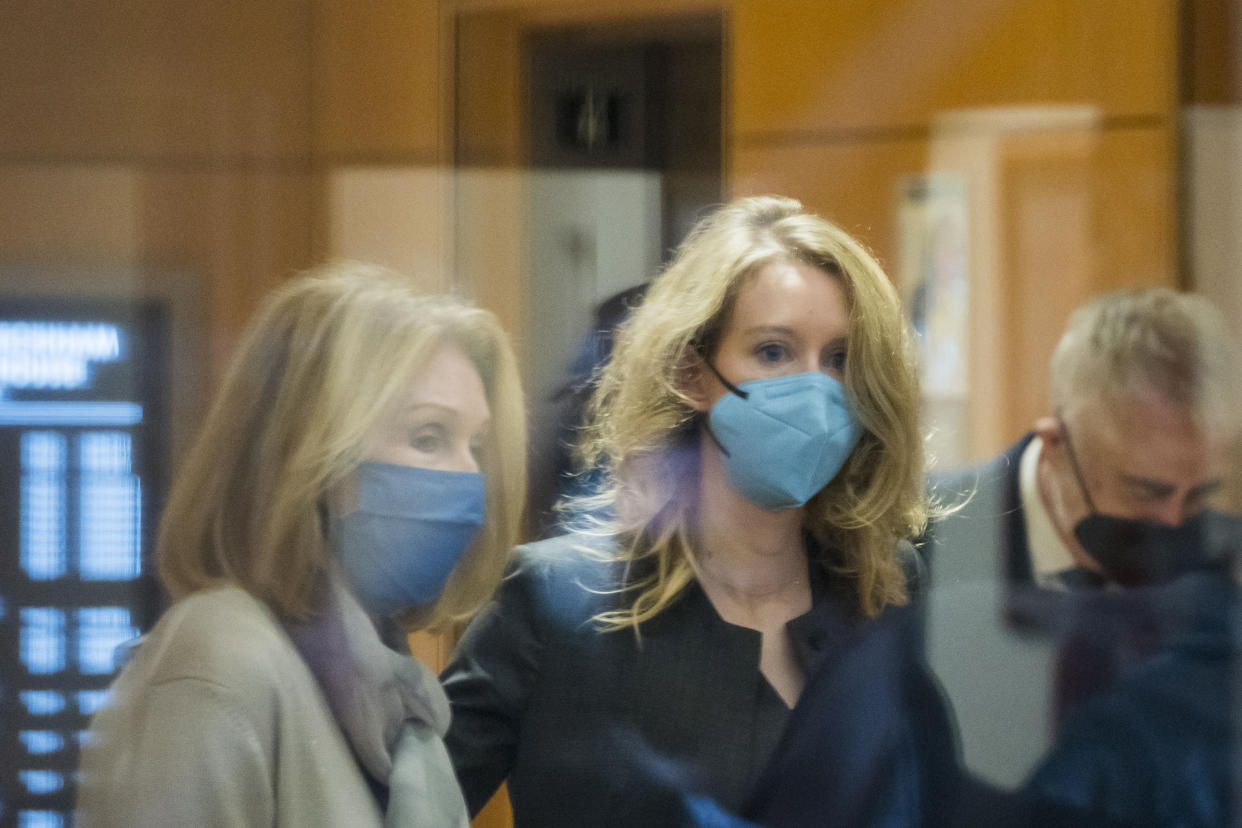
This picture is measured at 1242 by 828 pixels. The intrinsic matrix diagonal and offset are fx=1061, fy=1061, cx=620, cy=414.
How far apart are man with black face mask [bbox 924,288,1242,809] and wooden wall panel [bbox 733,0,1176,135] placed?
21cm

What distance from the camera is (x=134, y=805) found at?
33.2 inches

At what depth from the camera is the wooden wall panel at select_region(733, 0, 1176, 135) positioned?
3.03 ft

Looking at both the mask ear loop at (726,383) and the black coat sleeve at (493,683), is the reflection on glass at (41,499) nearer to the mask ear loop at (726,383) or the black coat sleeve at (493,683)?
the black coat sleeve at (493,683)

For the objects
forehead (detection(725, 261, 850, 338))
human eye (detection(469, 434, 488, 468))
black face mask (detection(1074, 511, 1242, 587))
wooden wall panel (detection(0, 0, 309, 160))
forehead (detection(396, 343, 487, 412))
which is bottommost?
black face mask (detection(1074, 511, 1242, 587))

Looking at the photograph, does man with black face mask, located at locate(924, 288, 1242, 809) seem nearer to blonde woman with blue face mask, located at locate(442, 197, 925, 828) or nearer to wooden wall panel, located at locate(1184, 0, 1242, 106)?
blonde woman with blue face mask, located at locate(442, 197, 925, 828)

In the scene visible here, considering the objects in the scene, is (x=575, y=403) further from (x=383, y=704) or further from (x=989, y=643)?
(x=989, y=643)

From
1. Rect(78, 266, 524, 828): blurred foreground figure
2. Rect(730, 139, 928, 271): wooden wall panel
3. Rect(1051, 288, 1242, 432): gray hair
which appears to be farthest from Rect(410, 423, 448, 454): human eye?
Rect(1051, 288, 1242, 432): gray hair

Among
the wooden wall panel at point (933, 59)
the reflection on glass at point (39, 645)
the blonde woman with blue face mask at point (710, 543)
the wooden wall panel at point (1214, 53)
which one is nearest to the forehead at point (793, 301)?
the blonde woman with blue face mask at point (710, 543)

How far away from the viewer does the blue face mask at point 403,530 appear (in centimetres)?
86

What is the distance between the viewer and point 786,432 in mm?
900

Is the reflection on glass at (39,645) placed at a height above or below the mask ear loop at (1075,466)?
below

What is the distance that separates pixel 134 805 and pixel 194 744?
0.28ft

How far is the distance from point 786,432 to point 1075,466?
29 cm

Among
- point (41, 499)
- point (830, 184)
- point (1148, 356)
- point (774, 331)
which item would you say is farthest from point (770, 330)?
point (41, 499)
